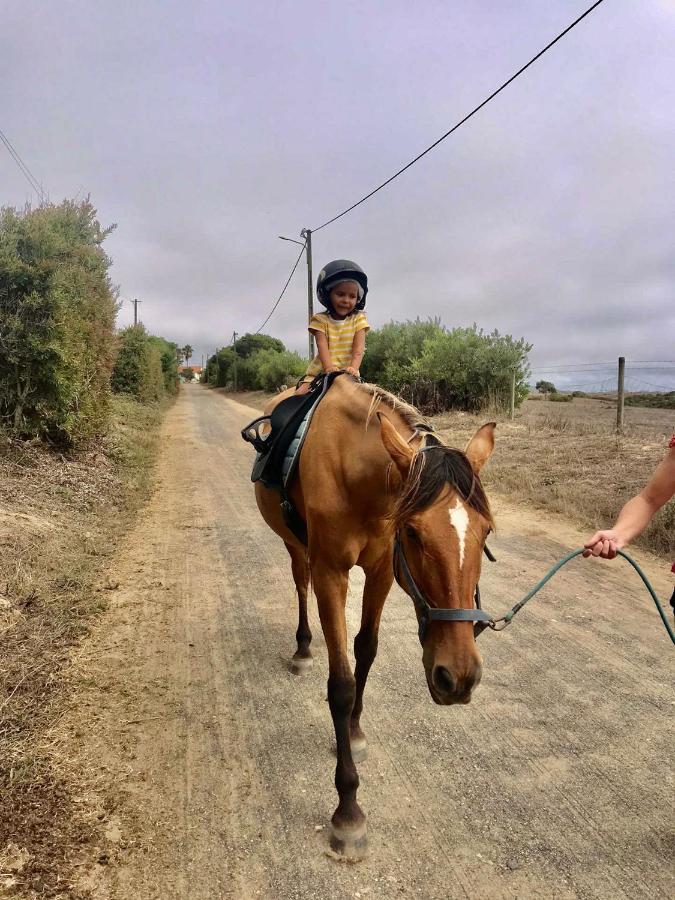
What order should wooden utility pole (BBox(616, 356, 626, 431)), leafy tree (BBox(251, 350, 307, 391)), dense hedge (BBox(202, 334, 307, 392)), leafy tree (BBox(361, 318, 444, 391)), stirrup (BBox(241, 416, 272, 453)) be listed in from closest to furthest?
stirrup (BBox(241, 416, 272, 453)) < wooden utility pole (BBox(616, 356, 626, 431)) < leafy tree (BBox(361, 318, 444, 391)) < leafy tree (BBox(251, 350, 307, 391)) < dense hedge (BBox(202, 334, 307, 392))

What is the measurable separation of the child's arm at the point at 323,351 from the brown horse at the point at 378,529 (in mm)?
672

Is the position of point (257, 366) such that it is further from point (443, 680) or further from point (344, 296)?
point (443, 680)

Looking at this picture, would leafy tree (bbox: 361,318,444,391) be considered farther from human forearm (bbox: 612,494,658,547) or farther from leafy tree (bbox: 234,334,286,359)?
leafy tree (bbox: 234,334,286,359)

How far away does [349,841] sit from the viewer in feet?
7.29

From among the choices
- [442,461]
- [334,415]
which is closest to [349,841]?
[442,461]

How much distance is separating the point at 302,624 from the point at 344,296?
8.04 ft

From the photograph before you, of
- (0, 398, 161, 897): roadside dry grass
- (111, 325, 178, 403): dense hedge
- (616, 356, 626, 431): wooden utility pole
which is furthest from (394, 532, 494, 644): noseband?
(111, 325, 178, 403): dense hedge

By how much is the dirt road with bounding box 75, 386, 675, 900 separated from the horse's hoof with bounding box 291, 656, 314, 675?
0.21 ft

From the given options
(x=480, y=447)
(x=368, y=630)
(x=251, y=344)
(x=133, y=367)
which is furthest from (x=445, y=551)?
(x=251, y=344)

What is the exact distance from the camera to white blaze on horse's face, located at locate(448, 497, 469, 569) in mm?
1816

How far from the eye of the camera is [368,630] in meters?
2.98

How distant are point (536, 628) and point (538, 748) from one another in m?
1.51

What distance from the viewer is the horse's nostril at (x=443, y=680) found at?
177cm

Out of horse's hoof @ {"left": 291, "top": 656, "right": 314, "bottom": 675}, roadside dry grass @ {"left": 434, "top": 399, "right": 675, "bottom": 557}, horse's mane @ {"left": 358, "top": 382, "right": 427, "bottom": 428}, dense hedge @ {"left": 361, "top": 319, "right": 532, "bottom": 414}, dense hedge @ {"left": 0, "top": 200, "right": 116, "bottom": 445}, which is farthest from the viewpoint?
dense hedge @ {"left": 361, "top": 319, "right": 532, "bottom": 414}
